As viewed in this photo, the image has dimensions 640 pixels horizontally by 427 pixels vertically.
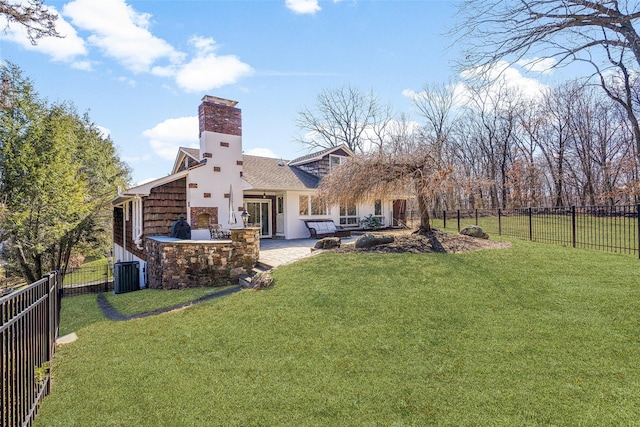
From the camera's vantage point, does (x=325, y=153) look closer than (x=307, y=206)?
No

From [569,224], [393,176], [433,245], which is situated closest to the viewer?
[433,245]

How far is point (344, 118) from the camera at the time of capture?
33750mm

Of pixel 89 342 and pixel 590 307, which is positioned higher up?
pixel 590 307

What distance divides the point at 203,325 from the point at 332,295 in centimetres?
224

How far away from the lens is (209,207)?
11.7 meters

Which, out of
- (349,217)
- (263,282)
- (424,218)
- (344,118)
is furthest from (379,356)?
(344,118)

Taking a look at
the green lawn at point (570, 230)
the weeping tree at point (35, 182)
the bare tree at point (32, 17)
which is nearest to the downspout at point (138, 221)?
the weeping tree at point (35, 182)

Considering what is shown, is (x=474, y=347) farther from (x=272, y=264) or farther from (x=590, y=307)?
(x=272, y=264)

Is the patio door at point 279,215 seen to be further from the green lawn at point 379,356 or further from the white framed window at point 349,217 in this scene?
the green lawn at point 379,356

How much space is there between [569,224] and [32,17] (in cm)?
1978

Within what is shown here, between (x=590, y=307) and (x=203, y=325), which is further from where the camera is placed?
(x=203, y=325)

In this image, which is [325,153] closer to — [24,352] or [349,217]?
[349,217]

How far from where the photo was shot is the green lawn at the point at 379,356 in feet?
9.71

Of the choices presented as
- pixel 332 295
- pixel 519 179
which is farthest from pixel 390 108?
pixel 332 295
